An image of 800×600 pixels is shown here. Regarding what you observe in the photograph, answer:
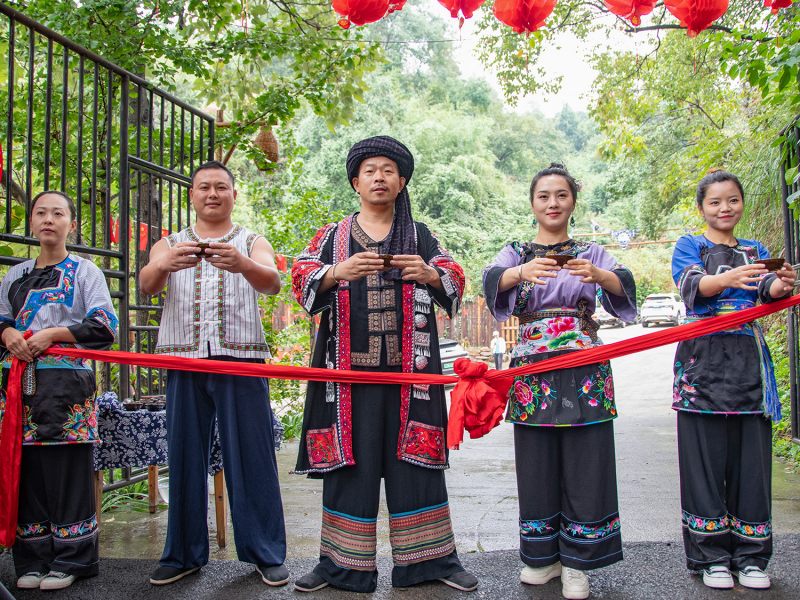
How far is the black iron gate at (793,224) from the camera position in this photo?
4.41 meters

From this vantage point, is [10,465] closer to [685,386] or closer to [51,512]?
[51,512]

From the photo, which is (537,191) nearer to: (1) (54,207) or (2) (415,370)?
(2) (415,370)

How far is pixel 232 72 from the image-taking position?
846 cm

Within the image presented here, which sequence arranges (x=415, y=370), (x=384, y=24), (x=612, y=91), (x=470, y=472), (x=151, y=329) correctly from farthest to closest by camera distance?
(x=384, y=24)
(x=612, y=91)
(x=470, y=472)
(x=151, y=329)
(x=415, y=370)

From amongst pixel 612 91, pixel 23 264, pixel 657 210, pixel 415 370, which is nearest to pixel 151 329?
pixel 23 264

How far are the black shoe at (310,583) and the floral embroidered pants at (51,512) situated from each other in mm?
1008

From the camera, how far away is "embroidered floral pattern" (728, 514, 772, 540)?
3.08 m

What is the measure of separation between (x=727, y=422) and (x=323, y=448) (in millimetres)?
1740

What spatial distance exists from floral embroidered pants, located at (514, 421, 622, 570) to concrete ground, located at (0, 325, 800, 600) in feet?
0.60

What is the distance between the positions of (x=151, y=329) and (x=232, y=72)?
4185 millimetres

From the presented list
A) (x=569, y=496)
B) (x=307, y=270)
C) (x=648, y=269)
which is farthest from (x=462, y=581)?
(x=648, y=269)

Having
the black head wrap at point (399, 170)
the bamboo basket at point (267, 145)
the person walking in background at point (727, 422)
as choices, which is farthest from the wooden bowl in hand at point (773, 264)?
the bamboo basket at point (267, 145)

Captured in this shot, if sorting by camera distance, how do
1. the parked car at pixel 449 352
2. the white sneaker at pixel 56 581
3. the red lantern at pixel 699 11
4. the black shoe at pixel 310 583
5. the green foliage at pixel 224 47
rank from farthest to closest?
1. the parked car at pixel 449 352
2. the green foliage at pixel 224 47
3. the white sneaker at pixel 56 581
4. the black shoe at pixel 310 583
5. the red lantern at pixel 699 11

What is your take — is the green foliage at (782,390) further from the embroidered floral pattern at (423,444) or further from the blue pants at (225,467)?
the blue pants at (225,467)
